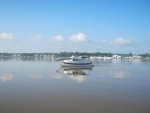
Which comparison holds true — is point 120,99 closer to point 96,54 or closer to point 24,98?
point 24,98

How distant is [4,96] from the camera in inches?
597

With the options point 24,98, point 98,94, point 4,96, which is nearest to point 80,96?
point 98,94

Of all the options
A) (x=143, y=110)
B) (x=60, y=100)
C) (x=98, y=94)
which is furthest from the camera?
(x=98, y=94)

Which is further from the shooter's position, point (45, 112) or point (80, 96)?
point (80, 96)

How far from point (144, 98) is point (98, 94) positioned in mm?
3216

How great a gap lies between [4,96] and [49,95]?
9.92ft

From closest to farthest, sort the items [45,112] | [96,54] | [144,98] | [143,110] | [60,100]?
[45,112] → [143,110] → [60,100] → [144,98] → [96,54]

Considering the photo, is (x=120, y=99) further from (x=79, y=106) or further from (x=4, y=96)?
(x=4, y=96)

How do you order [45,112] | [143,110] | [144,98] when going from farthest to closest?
[144,98] → [143,110] → [45,112]

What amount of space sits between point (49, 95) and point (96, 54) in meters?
170

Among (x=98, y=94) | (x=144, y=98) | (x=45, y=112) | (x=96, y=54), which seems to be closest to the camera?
(x=45, y=112)

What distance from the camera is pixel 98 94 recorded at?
16.4 m

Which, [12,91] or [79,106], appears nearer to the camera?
[79,106]

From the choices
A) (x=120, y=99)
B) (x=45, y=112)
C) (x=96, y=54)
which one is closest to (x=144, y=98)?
(x=120, y=99)
